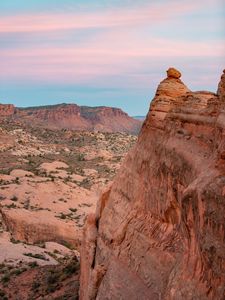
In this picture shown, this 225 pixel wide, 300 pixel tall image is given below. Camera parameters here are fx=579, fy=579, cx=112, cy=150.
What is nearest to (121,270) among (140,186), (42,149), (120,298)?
(120,298)

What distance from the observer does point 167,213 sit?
16.6 meters

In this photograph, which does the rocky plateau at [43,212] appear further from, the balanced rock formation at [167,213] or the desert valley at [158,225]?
the balanced rock formation at [167,213]

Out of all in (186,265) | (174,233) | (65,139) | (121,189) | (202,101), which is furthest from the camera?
(65,139)

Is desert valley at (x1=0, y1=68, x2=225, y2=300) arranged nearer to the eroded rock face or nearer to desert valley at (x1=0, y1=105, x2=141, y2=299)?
the eroded rock face

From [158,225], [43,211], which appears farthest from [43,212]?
[158,225]

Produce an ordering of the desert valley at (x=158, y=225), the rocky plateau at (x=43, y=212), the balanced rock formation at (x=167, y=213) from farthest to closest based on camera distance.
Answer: the rocky plateau at (x=43, y=212) → the desert valley at (x=158, y=225) → the balanced rock formation at (x=167, y=213)

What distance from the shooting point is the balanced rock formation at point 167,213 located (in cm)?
1187

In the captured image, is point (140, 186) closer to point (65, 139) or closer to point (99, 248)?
point (99, 248)

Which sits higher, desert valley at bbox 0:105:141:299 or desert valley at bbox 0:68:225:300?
desert valley at bbox 0:68:225:300

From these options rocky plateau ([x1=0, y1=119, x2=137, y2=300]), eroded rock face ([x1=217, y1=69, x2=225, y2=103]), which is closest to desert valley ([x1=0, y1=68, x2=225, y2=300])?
eroded rock face ([x1=217, y1=69, x2=225, y2=103])

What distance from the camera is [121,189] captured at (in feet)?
70.6

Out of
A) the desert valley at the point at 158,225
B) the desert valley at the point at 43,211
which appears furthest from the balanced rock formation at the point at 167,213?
the desert valley at the point at 43,211

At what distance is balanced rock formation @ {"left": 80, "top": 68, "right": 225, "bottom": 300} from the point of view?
38.9 feet

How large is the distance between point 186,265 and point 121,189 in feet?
28.4
